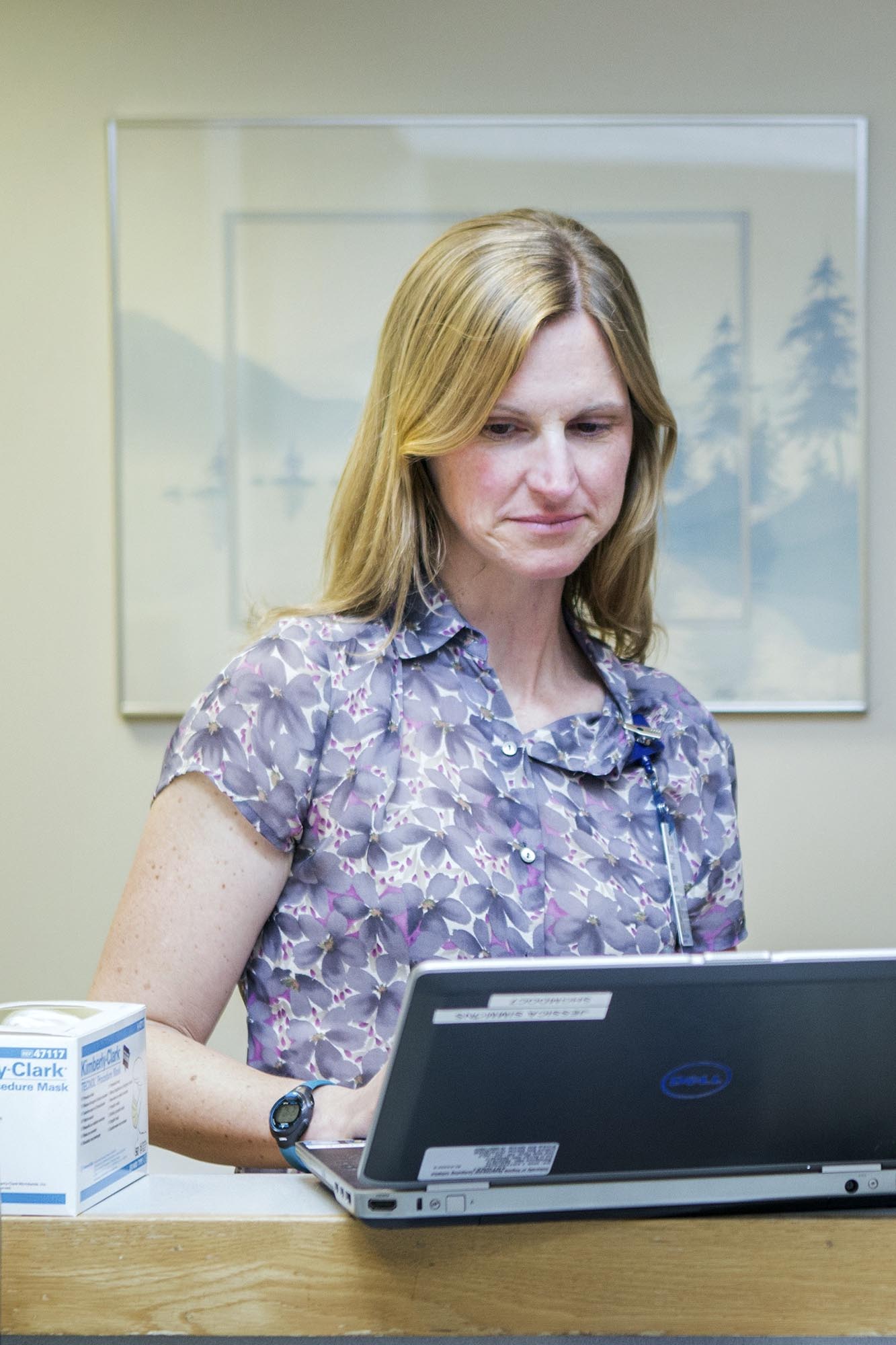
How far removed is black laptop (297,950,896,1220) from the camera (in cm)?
74

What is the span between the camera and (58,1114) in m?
0.81

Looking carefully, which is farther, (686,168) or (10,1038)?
(686,168)

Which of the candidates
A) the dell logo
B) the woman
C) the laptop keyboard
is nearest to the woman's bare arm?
the woman

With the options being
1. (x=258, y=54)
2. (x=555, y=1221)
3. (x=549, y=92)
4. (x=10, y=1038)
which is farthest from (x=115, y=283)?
(x=555, y=1221)

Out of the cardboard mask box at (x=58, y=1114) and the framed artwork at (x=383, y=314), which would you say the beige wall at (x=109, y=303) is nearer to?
the framed artwork at (x=383, y=314)

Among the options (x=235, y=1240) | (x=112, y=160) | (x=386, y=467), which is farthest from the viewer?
(x=112, y=160)

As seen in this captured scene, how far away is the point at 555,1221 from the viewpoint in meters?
0.78

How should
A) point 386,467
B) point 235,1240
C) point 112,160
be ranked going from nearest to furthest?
point 235,1240 < point 386,467 < point 112,160

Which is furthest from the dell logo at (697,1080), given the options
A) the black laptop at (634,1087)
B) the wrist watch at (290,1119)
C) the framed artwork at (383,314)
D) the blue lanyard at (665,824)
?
the framed artwork at (383,314)

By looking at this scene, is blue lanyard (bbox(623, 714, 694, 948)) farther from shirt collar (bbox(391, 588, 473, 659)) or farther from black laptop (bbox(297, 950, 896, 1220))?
black laptop (bbox(297, 950, 896, 1220))

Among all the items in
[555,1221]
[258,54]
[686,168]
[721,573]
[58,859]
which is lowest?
[58,859]

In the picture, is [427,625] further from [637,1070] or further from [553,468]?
[637,1070]

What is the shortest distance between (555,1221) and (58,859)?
196cm

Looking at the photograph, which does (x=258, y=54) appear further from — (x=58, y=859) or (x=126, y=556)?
(x=58, y=859)
